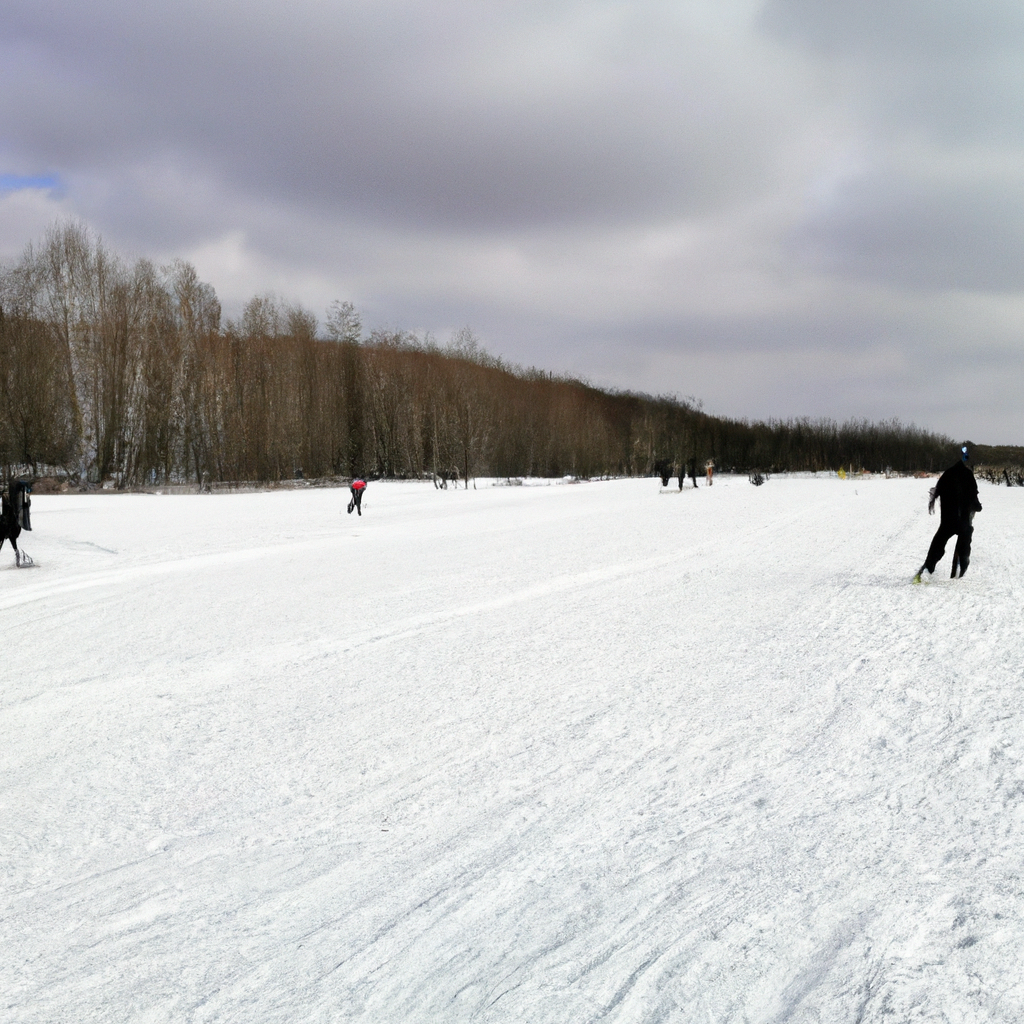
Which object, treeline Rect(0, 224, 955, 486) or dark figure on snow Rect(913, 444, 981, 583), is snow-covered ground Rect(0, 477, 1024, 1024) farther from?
treeline Rect(0, 224, 955, 486)

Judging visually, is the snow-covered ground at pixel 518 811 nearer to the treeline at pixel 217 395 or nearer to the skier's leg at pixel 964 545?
the skier's leg at pixel 964 545

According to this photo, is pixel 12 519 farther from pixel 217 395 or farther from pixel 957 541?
pixel 217 395

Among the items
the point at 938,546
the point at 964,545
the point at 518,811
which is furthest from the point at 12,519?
the point at 964,545

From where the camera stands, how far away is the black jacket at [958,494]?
10.2m

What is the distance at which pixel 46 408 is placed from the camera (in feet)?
145

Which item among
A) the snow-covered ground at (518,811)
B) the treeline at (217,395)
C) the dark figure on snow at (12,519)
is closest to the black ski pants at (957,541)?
the snow-covered ground at (518,811)

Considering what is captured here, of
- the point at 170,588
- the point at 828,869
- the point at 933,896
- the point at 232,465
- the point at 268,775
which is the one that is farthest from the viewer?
the point at 232,465

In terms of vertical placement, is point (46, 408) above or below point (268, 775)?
above

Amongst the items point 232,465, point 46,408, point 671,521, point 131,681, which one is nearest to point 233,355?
point 232,465

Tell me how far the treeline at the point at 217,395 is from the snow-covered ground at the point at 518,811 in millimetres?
40790

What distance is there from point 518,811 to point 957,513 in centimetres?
840

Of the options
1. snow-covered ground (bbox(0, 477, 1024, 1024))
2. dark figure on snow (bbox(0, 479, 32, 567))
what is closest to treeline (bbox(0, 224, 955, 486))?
dark figure on snow (bbox(0, 479, 32, 567))

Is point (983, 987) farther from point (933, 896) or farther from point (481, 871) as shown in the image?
point (481, 871)

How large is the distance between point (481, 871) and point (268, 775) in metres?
1.72
